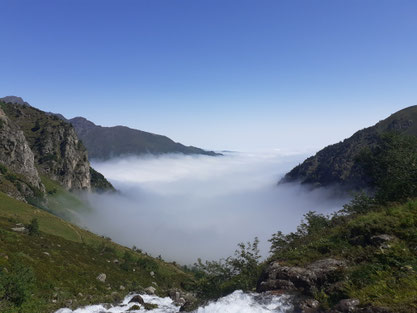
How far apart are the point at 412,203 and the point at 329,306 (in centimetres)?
1015

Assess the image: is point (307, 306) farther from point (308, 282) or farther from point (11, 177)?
point (11, 177)

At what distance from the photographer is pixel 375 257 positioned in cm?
1338

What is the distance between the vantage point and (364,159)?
165 ft

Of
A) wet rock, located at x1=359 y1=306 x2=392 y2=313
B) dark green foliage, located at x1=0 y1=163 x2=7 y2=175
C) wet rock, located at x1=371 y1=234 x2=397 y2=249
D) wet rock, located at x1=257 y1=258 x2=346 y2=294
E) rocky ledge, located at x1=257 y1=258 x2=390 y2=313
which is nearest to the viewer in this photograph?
wet rock, located at x1=359 y1=306 x2=392 y2=313

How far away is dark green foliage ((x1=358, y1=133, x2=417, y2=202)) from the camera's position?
22.9 meters

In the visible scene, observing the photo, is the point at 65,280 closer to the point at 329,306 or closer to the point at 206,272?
the point at 206,272

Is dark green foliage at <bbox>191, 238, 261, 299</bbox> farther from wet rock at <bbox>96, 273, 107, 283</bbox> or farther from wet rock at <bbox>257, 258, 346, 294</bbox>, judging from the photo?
wet rock at <bbox>96, 273, 107, 283</bbox>

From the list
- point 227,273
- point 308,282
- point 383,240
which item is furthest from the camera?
point 227,273

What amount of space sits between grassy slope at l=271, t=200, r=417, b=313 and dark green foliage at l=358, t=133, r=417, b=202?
21.2 ft

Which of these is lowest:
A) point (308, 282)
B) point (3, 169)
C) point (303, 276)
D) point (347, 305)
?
point (3, 169)

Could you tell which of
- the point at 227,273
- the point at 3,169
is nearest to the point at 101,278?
the point at 227,273

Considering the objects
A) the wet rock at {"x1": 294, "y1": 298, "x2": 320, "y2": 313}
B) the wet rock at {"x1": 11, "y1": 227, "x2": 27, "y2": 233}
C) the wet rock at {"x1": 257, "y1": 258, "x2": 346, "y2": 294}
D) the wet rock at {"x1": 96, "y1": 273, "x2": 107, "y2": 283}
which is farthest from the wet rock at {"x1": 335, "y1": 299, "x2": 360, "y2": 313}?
the wet rock at {"x1": 11, "y1": 227, "x2": 27, "y2": 233}

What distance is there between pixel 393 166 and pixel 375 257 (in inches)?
1130

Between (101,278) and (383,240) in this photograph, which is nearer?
(383,240)
